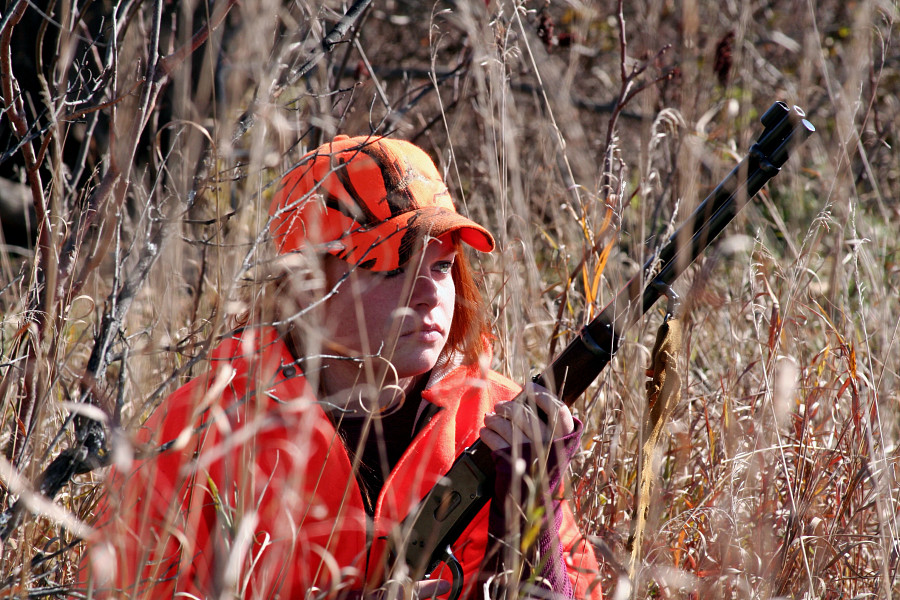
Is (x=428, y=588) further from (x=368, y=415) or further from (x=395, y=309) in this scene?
(x=395, y=309)

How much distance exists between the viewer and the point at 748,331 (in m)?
2.65

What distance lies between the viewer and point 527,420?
146 cm

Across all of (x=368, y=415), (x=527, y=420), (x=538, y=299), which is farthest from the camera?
(x=538, y=299)

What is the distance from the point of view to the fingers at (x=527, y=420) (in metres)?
1.46

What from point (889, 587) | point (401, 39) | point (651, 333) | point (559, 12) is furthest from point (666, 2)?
point (889, 587)

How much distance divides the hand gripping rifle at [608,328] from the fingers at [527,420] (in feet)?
0.09

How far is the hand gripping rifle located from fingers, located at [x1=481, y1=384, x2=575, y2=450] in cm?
3

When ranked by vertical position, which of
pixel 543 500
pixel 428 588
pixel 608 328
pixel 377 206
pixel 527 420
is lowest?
pixel 428 588

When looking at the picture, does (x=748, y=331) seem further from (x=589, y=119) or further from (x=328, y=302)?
(x=589, y=119)

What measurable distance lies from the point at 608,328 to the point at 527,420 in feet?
0.76

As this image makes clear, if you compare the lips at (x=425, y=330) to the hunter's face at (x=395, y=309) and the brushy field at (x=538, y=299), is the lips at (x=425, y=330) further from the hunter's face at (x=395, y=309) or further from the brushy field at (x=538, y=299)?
the brushy field at (x=538, y=299)

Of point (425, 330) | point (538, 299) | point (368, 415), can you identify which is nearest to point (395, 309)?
point (425, 330)

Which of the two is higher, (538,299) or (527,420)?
(527,420)

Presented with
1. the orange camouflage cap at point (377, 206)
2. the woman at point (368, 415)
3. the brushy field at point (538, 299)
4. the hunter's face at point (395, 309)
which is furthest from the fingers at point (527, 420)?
the orange camouflage cap at point (377, 206)
